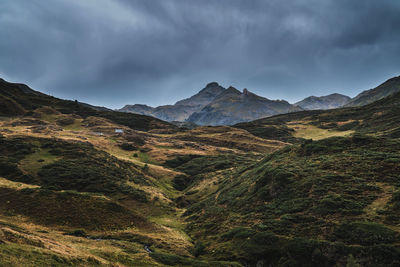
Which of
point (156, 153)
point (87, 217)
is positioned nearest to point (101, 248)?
point (87, 217)

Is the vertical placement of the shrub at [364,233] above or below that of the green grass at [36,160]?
below

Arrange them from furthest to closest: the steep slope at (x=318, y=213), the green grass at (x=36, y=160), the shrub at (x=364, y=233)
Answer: the green grass at (x=36, y=160) < the steep slope at (x=318, y=213) < the shrub at (x=364, y=233)

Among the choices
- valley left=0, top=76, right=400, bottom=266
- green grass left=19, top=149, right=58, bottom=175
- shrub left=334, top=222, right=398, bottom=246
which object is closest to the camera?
shrub left=334, top=222, right=398, bottom=246

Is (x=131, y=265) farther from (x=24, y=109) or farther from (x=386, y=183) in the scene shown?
(x=24, y=109)

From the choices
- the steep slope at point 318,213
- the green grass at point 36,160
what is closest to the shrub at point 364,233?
the steep slope at point 318,213

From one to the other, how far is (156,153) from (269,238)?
8407 cm

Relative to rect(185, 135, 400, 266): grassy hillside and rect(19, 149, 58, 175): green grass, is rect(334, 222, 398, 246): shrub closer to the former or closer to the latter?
rect(185, 135, 400, 266): grassy hillside

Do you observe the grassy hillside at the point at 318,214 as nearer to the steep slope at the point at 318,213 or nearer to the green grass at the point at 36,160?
the steep slope at the point at 318,213

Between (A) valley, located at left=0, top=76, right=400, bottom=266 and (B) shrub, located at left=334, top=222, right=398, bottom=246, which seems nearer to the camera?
(B) shrub, located at left=334, top=222, right=398, bottom=246

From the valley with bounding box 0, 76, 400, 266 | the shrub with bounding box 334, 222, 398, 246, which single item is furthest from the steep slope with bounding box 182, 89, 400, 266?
the valley with bounding box 0, 76, 400, 266

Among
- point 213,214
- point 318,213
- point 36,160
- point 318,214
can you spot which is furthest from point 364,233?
point 36,160

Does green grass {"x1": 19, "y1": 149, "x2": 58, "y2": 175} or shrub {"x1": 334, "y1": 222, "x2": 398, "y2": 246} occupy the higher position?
green grass {"x1": 19, "y1": 149, "x2": 58, "y2": 175}

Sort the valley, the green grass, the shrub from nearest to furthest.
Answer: the shrub, the valley, the green grass

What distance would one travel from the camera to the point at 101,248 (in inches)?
853
